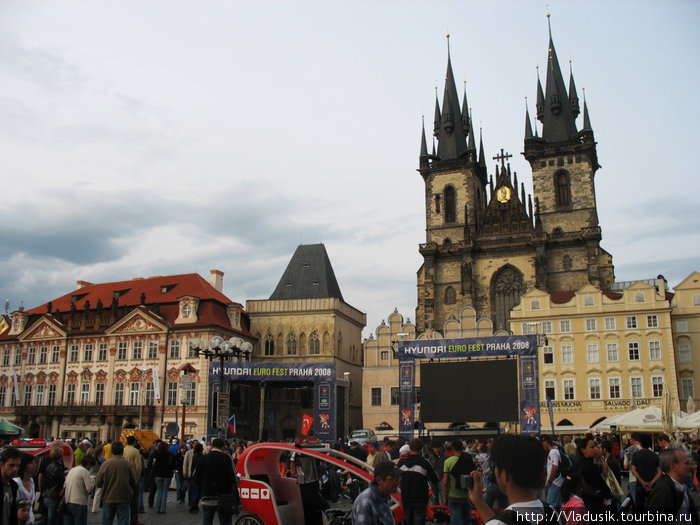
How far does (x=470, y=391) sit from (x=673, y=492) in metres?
29.5

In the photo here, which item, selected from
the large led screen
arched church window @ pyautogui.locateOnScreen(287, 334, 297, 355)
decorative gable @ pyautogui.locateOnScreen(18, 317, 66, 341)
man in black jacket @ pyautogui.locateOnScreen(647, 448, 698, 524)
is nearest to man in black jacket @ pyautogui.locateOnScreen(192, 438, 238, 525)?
man in black jacket @ pyautogui.locateOnScreen(647, 448, 698, 524)

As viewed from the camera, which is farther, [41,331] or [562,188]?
[562,188]

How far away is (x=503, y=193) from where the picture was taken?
61.3 m

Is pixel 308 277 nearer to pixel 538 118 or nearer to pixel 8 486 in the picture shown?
pixel 538 118

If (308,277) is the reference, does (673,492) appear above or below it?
below

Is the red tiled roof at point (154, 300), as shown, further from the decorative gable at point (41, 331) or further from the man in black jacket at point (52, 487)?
the man in black jacket at point (52, 487)

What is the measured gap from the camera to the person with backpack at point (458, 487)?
9867 millimetres

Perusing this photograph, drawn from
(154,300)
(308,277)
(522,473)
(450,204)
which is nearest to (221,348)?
(522,473)

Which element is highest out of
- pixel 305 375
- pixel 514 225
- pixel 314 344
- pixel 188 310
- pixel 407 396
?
pixel 514 225

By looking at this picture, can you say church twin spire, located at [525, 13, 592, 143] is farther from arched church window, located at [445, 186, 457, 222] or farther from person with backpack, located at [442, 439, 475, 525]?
person with backpack, located at [442, 439, 475, 525]

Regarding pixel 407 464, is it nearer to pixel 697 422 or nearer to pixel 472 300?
pixel 697 422

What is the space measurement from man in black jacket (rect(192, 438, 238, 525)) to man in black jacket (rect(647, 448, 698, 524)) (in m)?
6.66

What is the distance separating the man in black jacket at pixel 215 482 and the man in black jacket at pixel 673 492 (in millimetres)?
6664

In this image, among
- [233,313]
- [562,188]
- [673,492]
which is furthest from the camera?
[562,188]
